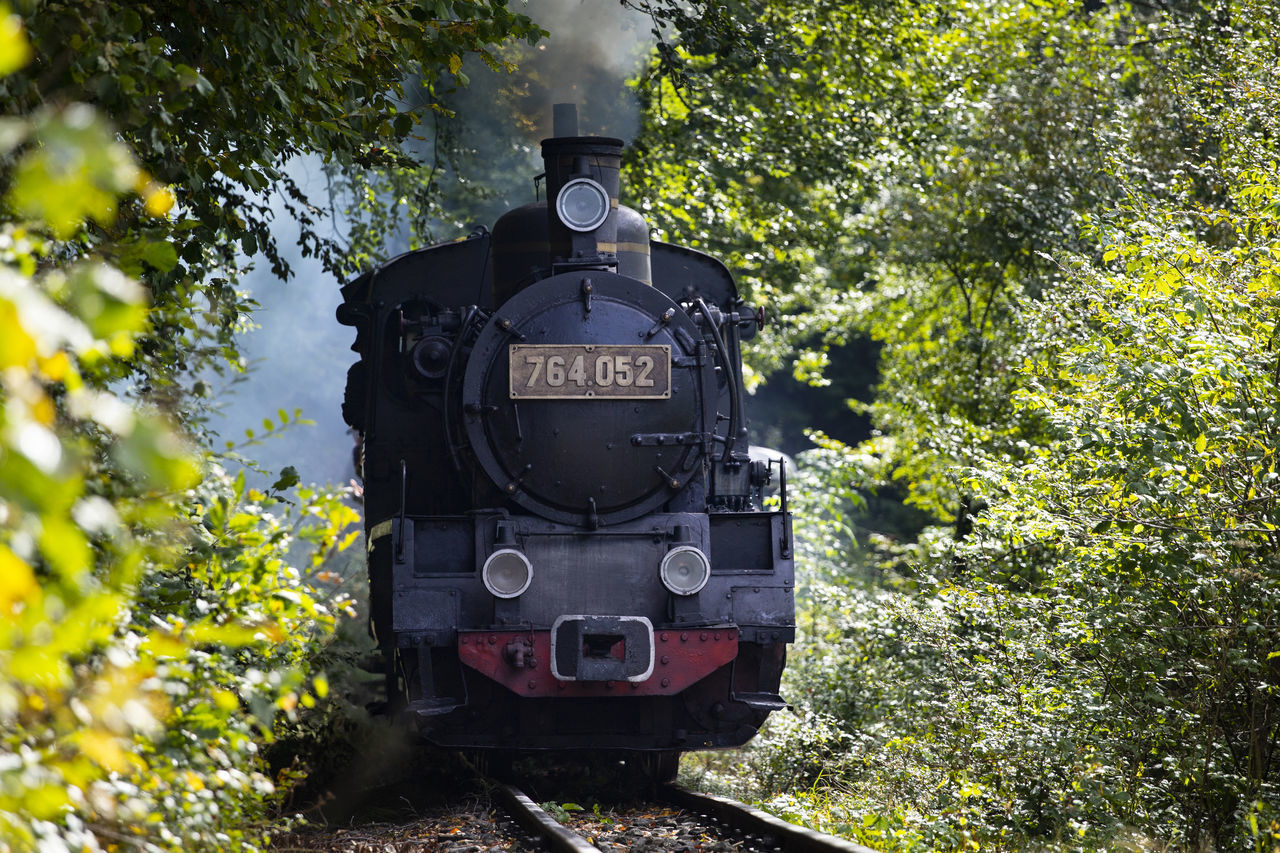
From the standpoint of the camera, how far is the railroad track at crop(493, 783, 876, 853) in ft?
15.7

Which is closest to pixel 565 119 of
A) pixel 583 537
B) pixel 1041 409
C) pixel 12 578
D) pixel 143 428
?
pixel 583 537

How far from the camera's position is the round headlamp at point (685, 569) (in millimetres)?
6523

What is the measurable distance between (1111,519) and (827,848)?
185 centimetres

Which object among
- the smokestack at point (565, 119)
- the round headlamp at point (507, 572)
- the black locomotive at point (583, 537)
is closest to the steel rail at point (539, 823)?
the black locomotive at point (583, 537)

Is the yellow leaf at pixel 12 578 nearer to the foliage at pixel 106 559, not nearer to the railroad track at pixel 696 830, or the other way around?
the foliage at pixel 106 559

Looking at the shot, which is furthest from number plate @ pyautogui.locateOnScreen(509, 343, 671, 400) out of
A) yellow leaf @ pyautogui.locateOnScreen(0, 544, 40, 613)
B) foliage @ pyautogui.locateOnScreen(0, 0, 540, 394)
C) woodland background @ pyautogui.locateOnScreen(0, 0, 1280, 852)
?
yellow leaf @ pyautogui.locateOnScreen(0, 544, 40, 613)

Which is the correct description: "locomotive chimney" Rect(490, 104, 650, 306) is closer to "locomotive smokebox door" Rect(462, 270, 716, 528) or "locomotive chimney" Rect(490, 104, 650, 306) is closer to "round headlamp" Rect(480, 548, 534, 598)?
"locomotive smokebox door" Rect(462, 270, 716, 528)

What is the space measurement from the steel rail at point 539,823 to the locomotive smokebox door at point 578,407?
1.48m

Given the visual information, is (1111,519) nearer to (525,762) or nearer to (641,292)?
(641,292)

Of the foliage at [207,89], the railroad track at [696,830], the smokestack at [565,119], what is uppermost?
the smokestack at [565,119]

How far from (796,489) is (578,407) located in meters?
7.10

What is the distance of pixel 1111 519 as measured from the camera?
5199mm

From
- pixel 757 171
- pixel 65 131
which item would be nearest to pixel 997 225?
pixel 757 171

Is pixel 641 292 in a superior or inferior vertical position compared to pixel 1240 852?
superior
